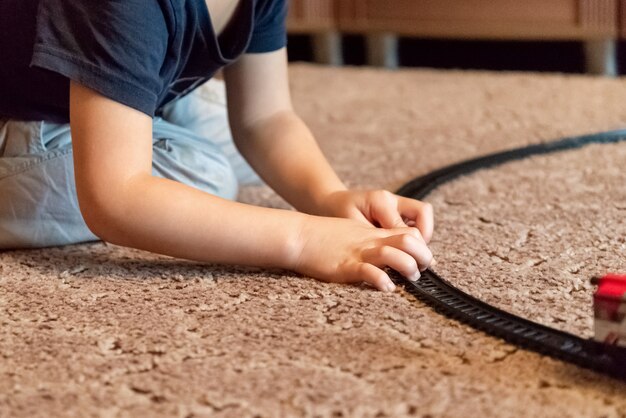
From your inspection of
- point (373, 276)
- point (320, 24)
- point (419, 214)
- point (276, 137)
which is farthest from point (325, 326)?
point (320, 24)

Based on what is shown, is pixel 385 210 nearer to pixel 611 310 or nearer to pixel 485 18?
pixel 611 310

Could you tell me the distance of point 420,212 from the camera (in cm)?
78

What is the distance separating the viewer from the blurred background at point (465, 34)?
70.9 inches

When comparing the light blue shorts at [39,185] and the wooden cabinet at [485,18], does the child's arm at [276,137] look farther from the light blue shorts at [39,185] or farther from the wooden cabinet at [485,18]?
the wooden cabinet at [485,18]

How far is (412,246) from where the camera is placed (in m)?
0.71

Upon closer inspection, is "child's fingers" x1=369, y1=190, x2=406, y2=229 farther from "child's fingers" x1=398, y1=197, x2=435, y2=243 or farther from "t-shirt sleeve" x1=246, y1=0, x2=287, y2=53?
"t-shirt sleeve" x1=246, y1=0, x2=287, y2=53

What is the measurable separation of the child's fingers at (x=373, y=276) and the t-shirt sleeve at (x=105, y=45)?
207mm

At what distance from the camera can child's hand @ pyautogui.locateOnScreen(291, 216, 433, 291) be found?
2.29ft

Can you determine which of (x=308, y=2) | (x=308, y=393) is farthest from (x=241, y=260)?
(x=308, y=2)

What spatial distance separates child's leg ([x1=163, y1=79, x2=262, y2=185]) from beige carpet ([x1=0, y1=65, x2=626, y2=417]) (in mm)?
46

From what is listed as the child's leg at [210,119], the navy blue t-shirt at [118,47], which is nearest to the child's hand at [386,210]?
the navy blue t-shirt at [118,47]

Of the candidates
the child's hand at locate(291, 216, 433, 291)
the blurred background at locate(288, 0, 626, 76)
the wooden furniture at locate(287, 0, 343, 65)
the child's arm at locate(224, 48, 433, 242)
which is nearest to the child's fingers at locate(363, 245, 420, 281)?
the child's hand at locate(291, 216, 433, 291)

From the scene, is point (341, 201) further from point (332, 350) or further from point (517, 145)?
point (517, 145)

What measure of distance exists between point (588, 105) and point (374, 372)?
3.26 ft
